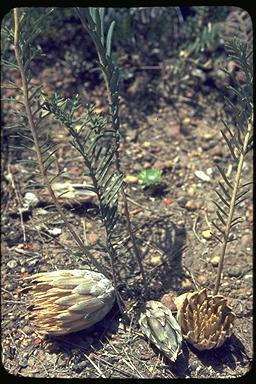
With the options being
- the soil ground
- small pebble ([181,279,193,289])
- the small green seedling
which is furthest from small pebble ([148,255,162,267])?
the small green seedling

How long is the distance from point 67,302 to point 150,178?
0.72 metres

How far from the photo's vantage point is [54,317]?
155cm

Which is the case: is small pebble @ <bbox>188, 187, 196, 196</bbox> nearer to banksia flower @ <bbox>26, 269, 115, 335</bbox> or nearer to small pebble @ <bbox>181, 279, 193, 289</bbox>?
small pebble @ <bbox>181, 279, 193, 289</bbox>

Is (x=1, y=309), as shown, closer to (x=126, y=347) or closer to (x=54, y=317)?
(x=54, y=317)

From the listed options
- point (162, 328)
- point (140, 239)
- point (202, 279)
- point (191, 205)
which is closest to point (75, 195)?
point (140, 239)

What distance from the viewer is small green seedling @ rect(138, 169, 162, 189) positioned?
2.12m

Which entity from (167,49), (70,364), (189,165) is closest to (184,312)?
(70,364)

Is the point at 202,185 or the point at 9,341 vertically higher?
the point at 202,185

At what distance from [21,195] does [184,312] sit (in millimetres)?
827

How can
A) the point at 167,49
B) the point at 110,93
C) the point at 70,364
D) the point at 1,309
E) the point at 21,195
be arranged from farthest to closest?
the point at 167,49
the point at 21,195
the point at 1,309
the point at 70,364
the point at 110,93

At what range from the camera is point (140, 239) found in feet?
6.40

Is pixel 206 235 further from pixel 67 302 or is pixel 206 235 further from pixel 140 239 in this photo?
pixel 67 302

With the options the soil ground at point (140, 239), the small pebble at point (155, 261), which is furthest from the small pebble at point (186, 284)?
the small pebble at point (155, 261)
